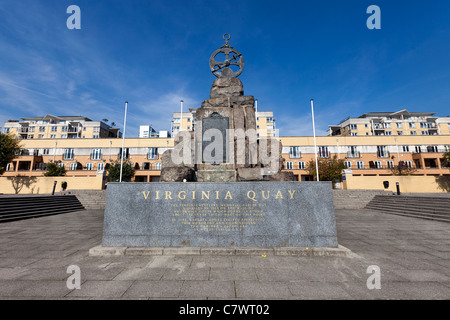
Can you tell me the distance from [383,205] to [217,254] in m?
18.1

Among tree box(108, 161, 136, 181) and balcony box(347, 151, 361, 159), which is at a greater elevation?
balcony box(347, 151, 361, 159)

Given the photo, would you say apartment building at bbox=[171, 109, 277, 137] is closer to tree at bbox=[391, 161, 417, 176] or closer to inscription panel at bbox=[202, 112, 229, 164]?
tree at bbox=[391, 161, 417, 176]

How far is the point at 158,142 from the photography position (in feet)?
143

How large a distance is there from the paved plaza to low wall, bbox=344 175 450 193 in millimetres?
21908

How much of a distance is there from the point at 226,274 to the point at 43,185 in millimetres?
34156

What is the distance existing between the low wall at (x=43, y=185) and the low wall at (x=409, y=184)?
34279 millimetres

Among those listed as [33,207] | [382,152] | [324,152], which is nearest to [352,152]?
[324,152]

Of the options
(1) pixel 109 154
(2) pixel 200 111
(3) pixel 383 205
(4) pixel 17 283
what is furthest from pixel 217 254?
(1) pixel 109 154

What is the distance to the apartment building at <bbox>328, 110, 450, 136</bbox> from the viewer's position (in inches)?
2395

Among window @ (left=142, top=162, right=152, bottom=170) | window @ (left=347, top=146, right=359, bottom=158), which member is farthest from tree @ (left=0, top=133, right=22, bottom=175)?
window @ (left=347, top=146, right=359, bottom=158)

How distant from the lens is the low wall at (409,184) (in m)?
25.6

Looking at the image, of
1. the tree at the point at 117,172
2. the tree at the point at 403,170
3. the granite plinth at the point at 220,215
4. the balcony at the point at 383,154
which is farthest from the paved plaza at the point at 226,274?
the balcony at the point at 383,154
